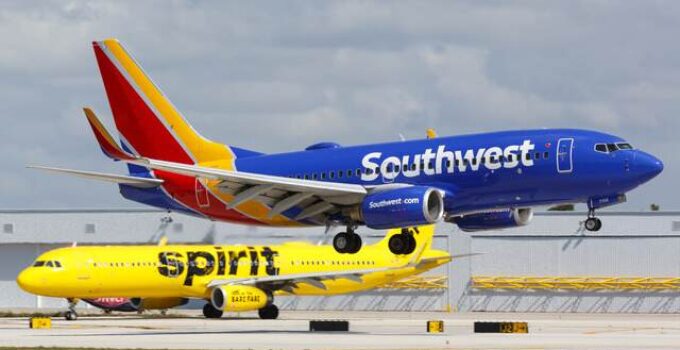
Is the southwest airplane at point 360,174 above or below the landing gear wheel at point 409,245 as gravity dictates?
above

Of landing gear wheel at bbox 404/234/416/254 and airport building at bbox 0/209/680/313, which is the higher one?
airport building at bbox 0/209/680/313

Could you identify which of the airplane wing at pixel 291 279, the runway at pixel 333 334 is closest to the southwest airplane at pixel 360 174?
the runway at pixel 333 334

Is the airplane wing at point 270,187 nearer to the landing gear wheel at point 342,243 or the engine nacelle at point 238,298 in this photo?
the landing gear wheel at point 342,243

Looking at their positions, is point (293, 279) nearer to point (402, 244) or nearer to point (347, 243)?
point (402, 244)

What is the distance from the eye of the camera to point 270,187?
2616 inches

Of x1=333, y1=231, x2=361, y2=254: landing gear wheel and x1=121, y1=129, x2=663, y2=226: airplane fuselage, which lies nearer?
x1=121, y1=129, x2=663, y2=226: airplane fuselage

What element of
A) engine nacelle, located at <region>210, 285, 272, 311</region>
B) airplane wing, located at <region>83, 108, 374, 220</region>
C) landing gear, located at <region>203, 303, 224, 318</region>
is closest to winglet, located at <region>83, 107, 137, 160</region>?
airplane wing, located at <region>83, 108, 374, 220</region>

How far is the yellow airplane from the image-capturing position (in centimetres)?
8938

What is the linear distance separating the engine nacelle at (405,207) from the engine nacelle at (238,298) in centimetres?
2658

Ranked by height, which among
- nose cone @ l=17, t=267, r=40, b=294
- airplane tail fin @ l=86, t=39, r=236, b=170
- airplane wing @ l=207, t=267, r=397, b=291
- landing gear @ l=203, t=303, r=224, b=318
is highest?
airplane tail fin @ l=86, t=39, r=236, b=170

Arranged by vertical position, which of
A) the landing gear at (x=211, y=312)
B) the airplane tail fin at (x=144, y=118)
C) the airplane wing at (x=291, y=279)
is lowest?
the landing gear at (x=211, y=312)

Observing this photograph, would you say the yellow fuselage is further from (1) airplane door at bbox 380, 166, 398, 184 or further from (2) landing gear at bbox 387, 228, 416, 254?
(1) airplane door at bbox 380, 166, 398, 184

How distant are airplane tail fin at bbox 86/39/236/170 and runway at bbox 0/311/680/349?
28.1 ft

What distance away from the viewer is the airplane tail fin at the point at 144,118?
7338cm
